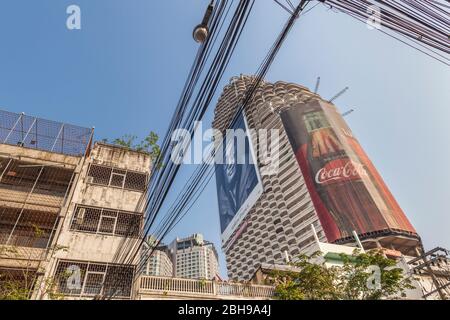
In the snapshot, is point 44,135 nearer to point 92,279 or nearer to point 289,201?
point 92,279

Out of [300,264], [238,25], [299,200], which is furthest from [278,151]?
[238,25]

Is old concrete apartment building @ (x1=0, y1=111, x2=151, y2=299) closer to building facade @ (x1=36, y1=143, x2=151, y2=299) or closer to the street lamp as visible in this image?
building facade @ (x1=36, y1=143, x2=151, y2=299)

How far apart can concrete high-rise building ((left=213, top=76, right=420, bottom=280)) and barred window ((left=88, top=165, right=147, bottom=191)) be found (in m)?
24.1

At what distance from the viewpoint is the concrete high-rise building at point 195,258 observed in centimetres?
12718

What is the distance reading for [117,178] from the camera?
16.1m

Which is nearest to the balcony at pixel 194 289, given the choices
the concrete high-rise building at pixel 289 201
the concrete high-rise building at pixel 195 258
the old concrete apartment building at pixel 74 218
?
the old concrete apartment building at pixel 74 218

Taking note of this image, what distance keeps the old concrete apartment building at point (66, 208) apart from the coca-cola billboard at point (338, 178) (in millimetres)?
38364

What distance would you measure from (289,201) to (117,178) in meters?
53.0

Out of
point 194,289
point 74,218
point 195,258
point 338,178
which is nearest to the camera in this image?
point 74,218

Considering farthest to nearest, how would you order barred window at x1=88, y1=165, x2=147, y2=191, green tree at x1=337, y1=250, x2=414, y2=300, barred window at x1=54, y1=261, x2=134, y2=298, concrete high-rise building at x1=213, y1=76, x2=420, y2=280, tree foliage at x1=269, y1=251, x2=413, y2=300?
1. concrete high-rise building at x1=213, y1=76, x2=420, y2=280
2. barred window at x1=88, y1=165, x2=147, y2=191
3. green tree at x1=337, y1=250, x2=414, y2=300
4. tree foliage at x1=269, y1=251, x2=413, y2=300
5. barred window at x1=54, y1=261, x2=134, y2=298

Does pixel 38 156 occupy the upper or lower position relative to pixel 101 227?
upper

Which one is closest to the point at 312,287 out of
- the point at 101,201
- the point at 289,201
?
the point at 101,201

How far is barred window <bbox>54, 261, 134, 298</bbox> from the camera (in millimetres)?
11602

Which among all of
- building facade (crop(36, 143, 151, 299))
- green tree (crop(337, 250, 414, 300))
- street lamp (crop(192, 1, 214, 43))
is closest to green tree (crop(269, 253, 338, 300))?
green tree (crop(337, 250, 414, 300))
